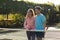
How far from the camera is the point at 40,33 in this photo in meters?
6.29

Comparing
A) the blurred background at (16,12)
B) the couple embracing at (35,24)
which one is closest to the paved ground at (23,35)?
the couple embracing at (35,24)

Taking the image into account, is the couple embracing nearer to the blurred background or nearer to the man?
the man

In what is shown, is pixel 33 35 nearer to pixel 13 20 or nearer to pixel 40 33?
pixel 40 33

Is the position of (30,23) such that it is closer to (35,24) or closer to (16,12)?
(35,24)

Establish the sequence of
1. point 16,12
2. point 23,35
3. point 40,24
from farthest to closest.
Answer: point 16,12 → point 23,35 → point 40,24

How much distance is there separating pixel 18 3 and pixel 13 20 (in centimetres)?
311

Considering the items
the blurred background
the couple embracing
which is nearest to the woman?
the couple embracing

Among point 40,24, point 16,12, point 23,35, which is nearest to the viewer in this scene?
point 40,24

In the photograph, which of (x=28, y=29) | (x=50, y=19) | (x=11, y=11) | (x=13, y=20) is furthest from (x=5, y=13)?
(x=28, y=29)

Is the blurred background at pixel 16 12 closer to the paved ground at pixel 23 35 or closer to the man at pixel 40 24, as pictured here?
the paved ground at pixel 23 35

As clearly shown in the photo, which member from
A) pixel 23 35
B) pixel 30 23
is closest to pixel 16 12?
pixel 23 35

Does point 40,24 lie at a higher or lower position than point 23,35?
higher

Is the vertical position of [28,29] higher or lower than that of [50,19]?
higher

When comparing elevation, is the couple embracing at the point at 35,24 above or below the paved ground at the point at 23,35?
above
